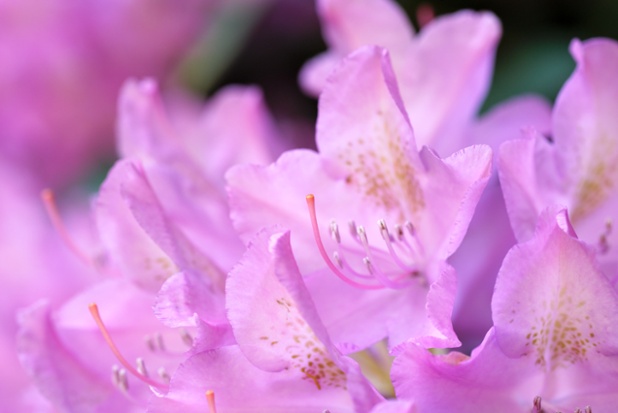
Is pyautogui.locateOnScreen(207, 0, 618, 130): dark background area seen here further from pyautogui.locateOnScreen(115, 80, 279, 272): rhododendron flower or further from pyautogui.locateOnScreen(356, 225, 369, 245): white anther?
pyautogui.locateOnScreen(356, 225, 369, 245): white anther

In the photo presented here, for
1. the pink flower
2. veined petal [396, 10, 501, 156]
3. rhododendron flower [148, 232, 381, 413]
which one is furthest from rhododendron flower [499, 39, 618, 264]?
the pink flower

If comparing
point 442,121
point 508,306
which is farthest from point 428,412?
point 442,121

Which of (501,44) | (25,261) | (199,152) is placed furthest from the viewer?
(501,44)

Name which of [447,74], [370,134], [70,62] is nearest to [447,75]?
[447,74]

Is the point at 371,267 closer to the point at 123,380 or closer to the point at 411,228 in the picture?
the point at 411,228

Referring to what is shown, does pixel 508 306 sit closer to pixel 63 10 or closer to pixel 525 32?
pixel 525 32

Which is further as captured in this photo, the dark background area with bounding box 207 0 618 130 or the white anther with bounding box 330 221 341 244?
the dark background area with bounding box 207 0 618 130
